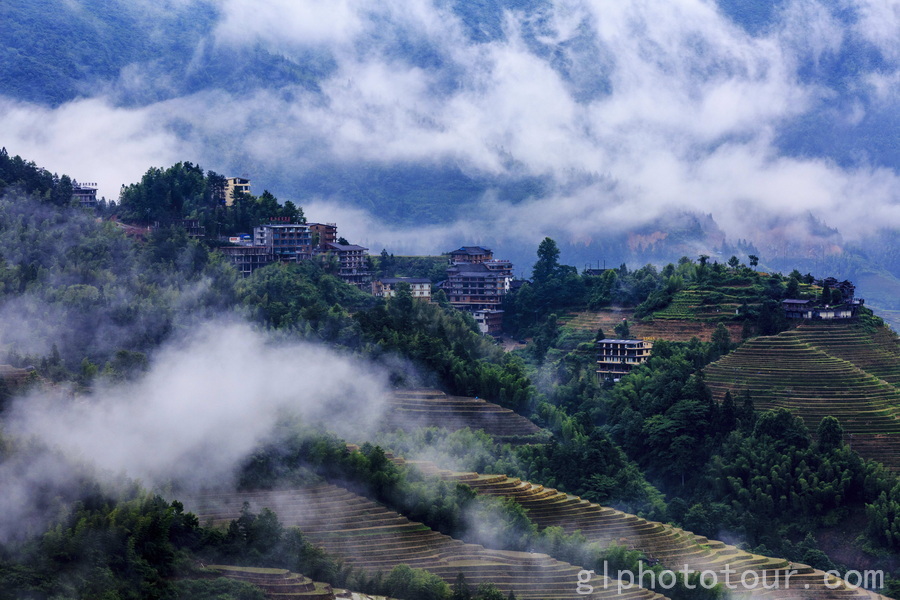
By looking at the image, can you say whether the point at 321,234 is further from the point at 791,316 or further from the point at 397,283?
the point at 791,316

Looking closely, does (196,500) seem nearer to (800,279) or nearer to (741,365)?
(741,365)

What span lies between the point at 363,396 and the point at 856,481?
1162 cm

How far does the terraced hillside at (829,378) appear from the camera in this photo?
33.3 m

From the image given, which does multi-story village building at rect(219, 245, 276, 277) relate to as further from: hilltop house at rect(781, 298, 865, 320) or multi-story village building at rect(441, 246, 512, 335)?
hilltop house at rect(781, 298, 865, 320)

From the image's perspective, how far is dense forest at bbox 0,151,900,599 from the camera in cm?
2181

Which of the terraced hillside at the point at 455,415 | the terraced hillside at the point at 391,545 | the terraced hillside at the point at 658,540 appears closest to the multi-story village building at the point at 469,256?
the terraced hillside at the point at 455,415

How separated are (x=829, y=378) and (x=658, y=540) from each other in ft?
32.5

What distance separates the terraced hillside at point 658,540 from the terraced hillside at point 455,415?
3495 millimetres

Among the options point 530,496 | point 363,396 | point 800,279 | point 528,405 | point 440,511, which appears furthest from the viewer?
point 800,279

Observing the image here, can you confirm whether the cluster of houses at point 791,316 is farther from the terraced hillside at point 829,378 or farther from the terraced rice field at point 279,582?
the terraced rice field at point 279,582

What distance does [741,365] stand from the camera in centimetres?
3666

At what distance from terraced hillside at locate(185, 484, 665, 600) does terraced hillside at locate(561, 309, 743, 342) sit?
1795 centimetres

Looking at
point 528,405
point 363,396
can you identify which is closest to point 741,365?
point 528,405

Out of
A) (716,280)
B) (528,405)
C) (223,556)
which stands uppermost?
(716,280)
